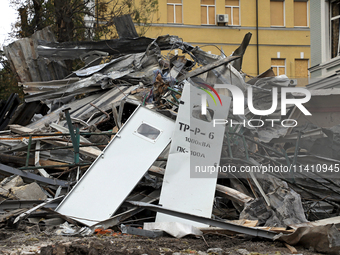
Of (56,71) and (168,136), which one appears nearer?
(168,136)

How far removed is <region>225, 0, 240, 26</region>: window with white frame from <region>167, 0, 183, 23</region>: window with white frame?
2.67 m

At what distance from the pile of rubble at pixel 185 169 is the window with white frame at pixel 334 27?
16.5 ft

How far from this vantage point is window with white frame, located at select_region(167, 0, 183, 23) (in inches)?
846

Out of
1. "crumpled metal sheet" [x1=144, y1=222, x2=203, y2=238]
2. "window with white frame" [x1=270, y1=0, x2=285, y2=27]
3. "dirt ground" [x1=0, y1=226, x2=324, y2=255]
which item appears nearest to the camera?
"dirt ground" [x1=0, y1=226, x2=324, y2=255]

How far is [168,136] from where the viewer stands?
221 inches

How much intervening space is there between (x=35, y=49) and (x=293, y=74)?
15.9m

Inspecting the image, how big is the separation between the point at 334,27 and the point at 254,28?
1024cm

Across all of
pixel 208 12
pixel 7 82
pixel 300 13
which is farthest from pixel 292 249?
pixel 300 13

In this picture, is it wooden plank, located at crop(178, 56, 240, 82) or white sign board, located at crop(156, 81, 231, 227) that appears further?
wooden plank, located at crop(178, 56, 240, 82)

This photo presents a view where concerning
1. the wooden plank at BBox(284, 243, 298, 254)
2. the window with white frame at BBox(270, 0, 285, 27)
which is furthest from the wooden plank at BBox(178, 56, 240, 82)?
the window with white frame at BBox(270, 0, 285, 27)

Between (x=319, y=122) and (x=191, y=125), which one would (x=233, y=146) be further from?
(x=319, y=122)

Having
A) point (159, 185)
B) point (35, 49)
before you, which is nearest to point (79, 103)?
point (35, 49)

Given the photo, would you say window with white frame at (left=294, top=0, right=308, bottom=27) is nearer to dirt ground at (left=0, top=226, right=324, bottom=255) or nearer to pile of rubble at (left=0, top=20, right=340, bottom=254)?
pile of rubble at (left=0, top=20, right=340, bottom=254)

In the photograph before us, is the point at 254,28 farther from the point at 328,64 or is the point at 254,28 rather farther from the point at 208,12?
the point at 328,64
